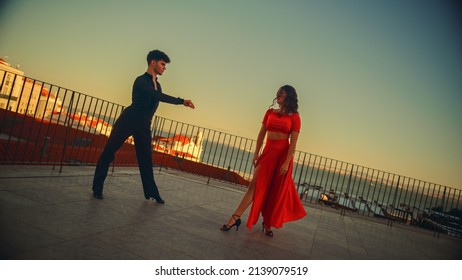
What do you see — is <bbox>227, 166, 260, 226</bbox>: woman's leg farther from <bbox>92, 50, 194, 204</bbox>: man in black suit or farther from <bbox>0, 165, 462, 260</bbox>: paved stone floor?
<bbox>92, 50, 194, 204</bbox>: man in black suit

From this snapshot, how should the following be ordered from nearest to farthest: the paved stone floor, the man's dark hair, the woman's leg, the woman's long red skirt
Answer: the paved stone floor → the woman's leg → the woman's long red skirt → the man's dark hair

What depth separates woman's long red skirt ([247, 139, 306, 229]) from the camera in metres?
3.32

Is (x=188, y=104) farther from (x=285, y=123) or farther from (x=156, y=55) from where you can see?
(x=285, y=123)

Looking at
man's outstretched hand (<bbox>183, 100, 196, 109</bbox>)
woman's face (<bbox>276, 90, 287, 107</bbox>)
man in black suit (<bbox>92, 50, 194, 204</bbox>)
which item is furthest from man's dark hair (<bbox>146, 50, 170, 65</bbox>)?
woman's face (<bbox>276, 90, 287, 107</bbox>)

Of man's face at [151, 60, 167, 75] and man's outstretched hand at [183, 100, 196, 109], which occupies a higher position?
man's face at [151, 60, 167, 75]

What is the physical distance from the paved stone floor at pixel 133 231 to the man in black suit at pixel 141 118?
0.41 m

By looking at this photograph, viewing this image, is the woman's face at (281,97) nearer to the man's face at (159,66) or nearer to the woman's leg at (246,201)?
the woman's leg at (246,201)

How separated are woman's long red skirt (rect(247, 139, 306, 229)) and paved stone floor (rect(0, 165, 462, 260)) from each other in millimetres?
268

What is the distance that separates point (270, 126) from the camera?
3.39m

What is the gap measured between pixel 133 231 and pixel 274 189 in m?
1.70

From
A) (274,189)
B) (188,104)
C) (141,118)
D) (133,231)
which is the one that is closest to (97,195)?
(141,118)

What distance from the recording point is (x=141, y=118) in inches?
137

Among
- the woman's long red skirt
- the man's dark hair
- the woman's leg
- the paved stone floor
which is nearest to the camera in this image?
the paved stone floor
